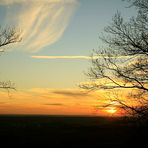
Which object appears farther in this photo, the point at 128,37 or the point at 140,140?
the point at 140,140

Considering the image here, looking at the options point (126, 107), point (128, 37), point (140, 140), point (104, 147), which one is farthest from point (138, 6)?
point (104, 147)

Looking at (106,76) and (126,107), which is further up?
(106,76)

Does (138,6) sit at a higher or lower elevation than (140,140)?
higher

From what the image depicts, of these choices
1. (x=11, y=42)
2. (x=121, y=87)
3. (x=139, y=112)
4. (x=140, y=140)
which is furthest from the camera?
(x=11, y=42)

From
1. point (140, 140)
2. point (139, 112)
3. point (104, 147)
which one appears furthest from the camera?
point (104, 147)

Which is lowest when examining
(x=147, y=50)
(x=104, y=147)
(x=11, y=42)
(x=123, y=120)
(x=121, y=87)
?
(x=104, y=147)

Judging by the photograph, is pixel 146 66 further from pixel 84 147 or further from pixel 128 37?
pixel 84 147

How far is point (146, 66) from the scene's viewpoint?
1590 cm

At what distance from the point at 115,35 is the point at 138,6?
5.84 ft

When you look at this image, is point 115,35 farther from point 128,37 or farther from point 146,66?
point 146,66

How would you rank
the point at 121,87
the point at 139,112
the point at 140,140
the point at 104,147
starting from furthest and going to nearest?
1. the point at 104,147
2. the point at 140,140
3. the point at 121,87
4. the point at 139,112

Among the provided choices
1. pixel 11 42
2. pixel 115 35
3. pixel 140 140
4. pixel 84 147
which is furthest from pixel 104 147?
pixel 115 35

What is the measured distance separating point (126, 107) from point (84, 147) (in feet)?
40.0

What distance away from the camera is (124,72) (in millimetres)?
16531
